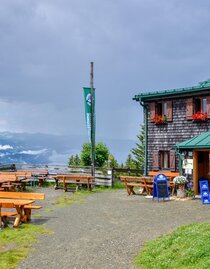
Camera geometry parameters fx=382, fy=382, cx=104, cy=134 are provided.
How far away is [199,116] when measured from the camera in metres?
20.6

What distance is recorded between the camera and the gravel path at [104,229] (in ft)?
25.6

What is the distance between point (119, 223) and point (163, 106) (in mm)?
12539

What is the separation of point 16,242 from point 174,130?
1438 cm

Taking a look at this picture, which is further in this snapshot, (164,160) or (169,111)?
(164,160)

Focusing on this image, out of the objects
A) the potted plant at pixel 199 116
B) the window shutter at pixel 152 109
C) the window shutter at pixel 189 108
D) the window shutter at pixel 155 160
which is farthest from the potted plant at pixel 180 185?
the window shutter at pixel 152 109

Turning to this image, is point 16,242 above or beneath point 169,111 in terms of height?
beneath

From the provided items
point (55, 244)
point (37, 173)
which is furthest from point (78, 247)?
point (37, 173)

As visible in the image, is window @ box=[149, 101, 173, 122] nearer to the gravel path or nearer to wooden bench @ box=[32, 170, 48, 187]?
the gravel path

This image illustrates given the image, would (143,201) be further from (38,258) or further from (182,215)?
(38,258)

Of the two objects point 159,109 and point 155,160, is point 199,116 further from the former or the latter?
point 155,160

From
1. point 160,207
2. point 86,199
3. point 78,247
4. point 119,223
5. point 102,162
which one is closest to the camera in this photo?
point 78,247

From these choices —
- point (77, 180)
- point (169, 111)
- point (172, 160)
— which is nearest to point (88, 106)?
point (77, 180)

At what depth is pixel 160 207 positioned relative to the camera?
578 inches

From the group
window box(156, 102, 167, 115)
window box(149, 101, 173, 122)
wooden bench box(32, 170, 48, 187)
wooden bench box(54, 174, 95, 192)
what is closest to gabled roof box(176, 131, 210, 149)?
window box(149, 101, 173, 122)
